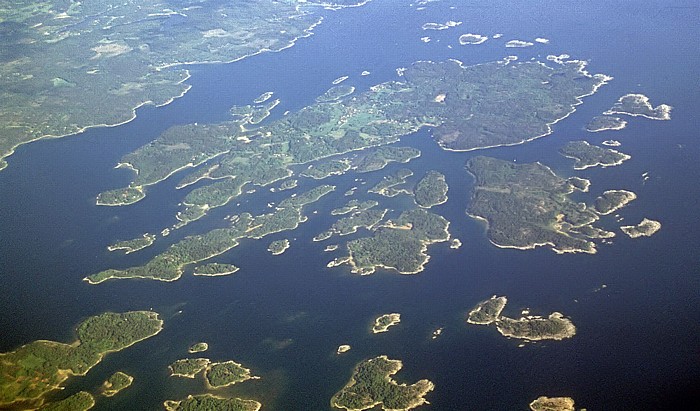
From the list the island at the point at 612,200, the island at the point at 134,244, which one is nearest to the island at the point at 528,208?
the island at the point at 612,200

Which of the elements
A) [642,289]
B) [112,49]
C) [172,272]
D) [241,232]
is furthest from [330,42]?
[642,289]

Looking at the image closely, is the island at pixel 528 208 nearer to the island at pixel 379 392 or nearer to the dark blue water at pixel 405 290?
the dark blue water at pixel 405 290

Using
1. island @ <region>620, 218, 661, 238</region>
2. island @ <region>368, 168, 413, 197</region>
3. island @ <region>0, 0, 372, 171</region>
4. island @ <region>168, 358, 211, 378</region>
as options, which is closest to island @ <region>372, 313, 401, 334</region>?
island @ <region>168, 358, 211, 378</region>

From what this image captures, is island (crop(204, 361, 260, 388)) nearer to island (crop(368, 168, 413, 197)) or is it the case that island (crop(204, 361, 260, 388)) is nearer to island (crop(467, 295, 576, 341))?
island (crop(467, 295, 576, 341))

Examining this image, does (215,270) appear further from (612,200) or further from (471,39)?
(471,39)

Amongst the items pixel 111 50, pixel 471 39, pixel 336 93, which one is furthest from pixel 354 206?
pixel 111 50

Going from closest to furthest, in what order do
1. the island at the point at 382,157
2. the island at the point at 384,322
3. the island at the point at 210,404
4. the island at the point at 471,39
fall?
1. the island at the point at 210,404
2. the island at the point at 384,322
3. the island at the point at 382,157
4. the island at the point at 471,39
